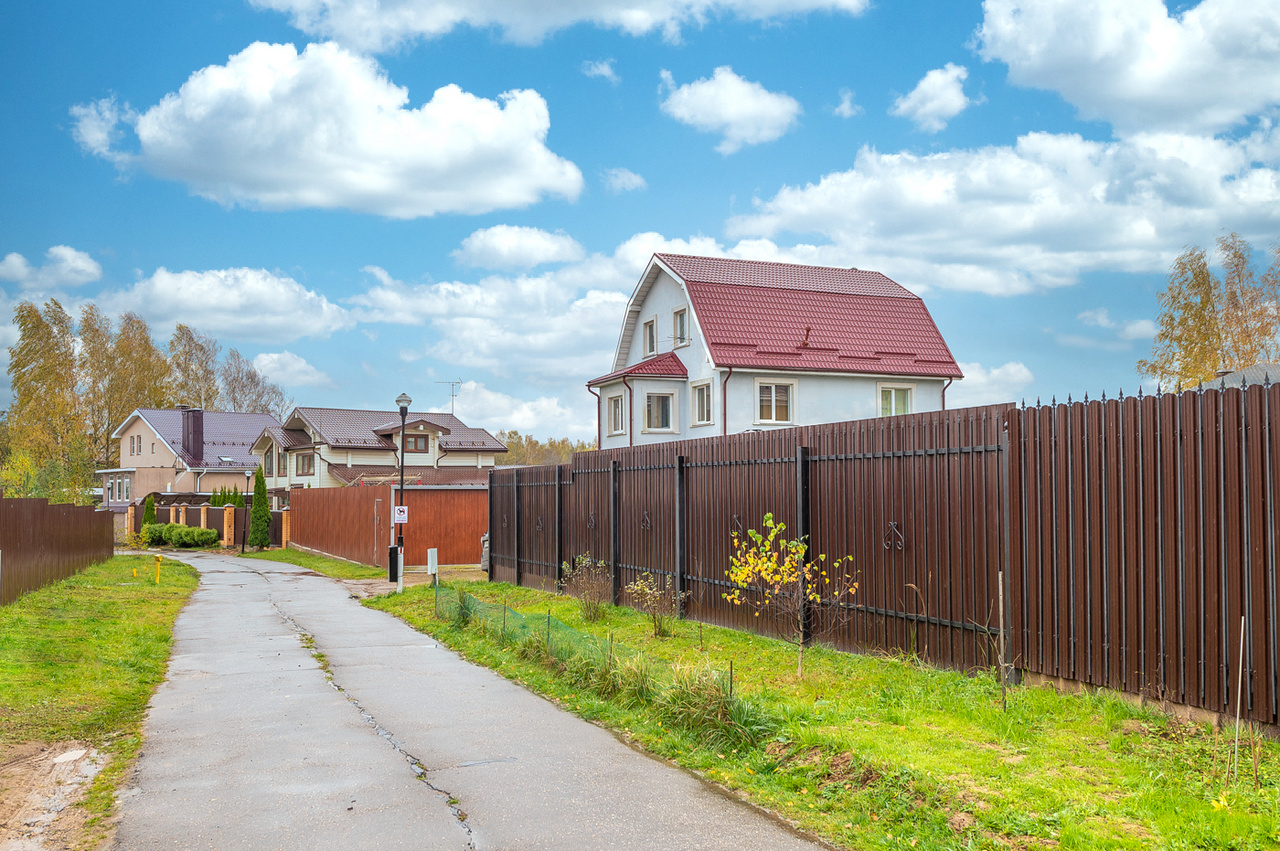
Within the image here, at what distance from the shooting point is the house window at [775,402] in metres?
29.6

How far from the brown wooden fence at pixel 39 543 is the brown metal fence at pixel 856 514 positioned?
10060mm

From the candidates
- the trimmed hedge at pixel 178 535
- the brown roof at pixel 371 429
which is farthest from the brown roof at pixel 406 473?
the trimmed hedge at pixel 178 535

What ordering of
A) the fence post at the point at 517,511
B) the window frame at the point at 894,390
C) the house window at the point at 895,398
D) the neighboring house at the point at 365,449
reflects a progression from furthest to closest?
the neighboring house at the point at 365,449 → the house window at the point at 895,398 → the window frame at the point at 894,390 → the fence post at the point at 517,511

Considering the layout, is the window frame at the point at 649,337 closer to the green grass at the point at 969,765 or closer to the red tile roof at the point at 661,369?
the red tile roof at the point at 661,369

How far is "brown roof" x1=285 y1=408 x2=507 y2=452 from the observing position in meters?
47.8

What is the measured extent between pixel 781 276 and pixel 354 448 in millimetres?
24169

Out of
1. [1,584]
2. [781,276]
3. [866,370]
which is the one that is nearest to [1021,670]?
[1,584]

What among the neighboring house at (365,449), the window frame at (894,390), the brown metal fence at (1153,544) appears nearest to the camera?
the brown metal fence at (1153,544)

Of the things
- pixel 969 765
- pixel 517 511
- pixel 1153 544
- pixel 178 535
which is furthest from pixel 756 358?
pixel 178 535

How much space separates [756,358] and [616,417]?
17.2 feet

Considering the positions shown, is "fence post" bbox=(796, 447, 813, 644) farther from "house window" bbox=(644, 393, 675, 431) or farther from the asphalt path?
"house window" bbox=(644, 393, 675, 431)

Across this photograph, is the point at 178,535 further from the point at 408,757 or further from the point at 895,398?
the point at 408,757

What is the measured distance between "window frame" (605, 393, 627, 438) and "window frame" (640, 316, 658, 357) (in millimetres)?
2072

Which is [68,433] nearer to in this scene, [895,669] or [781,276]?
[781,276]
